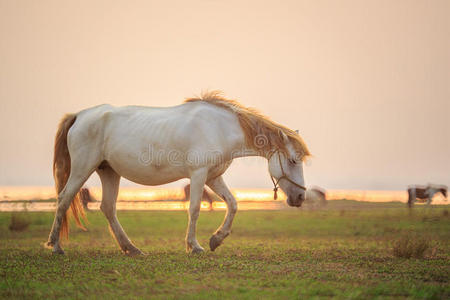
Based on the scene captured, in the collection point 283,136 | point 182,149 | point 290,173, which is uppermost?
point 283,136

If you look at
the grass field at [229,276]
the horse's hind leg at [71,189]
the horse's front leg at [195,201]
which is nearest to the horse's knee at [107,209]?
the horse's hind leg at [71,189]

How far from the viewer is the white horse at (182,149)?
726 centimetres

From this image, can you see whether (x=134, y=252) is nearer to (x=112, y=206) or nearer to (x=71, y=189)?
(x=112, y=206)

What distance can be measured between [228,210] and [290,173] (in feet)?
3.85

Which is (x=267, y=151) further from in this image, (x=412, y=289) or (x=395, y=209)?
(x=395, y=209)

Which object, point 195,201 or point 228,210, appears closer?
point 195,201

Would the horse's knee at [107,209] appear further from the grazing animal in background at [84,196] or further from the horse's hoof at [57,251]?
the horse's hoof at [57,251]

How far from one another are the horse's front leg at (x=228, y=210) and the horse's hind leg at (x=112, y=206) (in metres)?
1.26

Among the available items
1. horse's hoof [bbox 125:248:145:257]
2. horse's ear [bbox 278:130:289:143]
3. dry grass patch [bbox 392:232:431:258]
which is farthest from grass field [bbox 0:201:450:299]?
horse's ear [bbox 278:130:289:143]

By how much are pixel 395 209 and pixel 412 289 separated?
58.2 feet

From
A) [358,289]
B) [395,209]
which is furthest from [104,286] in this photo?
[395,209]

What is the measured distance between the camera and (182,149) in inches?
287

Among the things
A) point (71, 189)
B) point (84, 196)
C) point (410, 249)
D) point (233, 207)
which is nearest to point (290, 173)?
point (233, 207)

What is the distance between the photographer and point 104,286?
446 centimetres
